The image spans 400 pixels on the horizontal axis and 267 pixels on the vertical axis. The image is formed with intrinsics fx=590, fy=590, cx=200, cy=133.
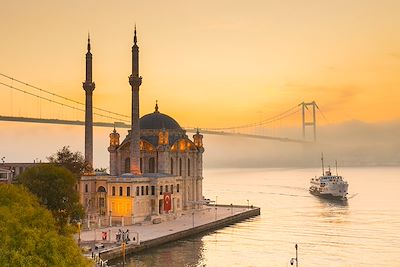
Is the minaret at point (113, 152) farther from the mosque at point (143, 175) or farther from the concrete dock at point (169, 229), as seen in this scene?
the concrete dock at point (169, 229)

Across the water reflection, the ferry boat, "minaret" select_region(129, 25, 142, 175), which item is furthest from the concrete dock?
the ferry boat

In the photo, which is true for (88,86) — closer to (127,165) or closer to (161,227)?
(127,165)

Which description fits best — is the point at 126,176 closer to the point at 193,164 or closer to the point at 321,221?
the point at 193,164

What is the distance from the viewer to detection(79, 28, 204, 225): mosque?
79375 millimetres

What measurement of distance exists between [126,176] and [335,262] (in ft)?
113

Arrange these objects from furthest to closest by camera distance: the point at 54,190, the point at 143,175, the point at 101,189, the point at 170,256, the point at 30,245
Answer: the point at 143,175 < the point at 101,189 < the point at 54,190 < the point at 170,256 < the point at 30,245

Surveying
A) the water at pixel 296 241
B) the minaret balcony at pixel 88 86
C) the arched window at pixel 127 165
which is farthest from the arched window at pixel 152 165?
the water at pixel 296 241

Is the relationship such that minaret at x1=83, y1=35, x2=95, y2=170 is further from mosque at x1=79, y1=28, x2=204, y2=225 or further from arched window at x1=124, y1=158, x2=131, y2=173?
arched window at x1=124, y1=158, x2=131, y2=173

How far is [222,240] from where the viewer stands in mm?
70062

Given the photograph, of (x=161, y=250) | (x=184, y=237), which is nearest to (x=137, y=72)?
(x=184, y=237)

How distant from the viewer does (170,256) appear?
193 feet

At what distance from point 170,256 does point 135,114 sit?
98.3ft

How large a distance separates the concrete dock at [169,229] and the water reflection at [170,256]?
1.00 metres

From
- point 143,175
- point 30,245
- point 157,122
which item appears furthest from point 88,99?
point 30,245
